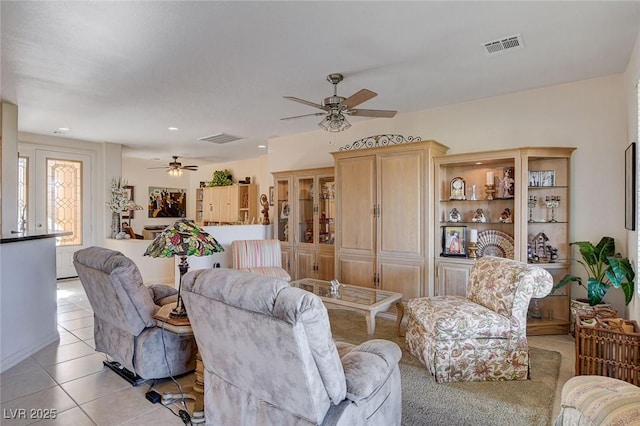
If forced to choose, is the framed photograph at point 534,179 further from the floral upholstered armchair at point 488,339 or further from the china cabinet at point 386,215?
the floral upholstered armchair at point 488,339

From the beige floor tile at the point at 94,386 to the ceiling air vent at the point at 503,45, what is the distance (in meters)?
3.93

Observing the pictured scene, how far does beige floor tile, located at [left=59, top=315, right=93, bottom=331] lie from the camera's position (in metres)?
4.04

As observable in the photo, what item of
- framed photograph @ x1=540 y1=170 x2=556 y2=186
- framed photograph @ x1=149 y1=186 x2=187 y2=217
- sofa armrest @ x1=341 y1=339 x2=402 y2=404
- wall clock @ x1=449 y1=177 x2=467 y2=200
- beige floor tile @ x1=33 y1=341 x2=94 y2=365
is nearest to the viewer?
sofa armrest @ x1=341 y1=339 x2=402 y2=404

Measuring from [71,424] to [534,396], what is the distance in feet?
10.1

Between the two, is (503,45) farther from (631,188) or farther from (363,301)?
(363,301)

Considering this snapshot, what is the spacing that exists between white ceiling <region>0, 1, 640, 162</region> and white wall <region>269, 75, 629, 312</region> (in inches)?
7.7

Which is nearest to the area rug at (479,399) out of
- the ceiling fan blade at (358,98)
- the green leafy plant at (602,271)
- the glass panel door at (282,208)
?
the green leafy plant at (602,271)

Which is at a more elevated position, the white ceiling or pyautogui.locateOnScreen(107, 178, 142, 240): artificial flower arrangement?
the white ceiling

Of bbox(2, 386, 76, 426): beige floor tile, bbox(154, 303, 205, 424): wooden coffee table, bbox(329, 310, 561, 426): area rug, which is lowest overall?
bbox(2, 386, 76, 426): beige floor tile

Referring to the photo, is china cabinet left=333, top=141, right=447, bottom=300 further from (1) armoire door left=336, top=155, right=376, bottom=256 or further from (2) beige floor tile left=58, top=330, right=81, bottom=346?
(2) beige floor tile left=58, top=330, right=81, bottom=346

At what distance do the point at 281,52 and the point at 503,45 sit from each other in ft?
6.04

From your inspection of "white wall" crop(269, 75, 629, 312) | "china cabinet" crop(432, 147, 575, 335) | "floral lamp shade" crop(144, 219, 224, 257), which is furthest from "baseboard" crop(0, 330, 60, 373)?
"white wall" crop(269, 75, 629, 312)

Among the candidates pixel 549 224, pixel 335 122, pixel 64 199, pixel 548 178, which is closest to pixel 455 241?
pixel 549 224

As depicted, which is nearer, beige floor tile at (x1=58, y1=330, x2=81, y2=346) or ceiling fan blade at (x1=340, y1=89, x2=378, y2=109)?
ceiling fan blade at (x1=340, y1=89, x2=378, y2=109)
